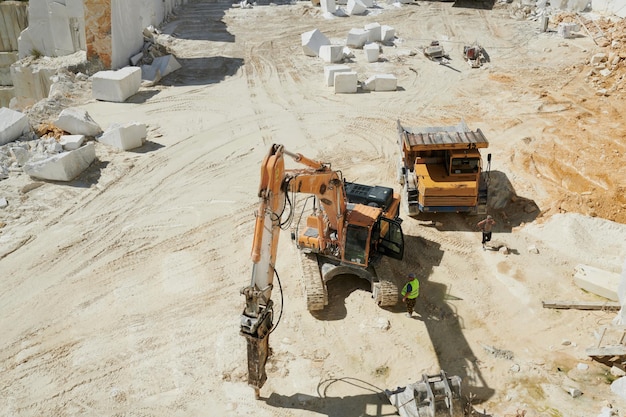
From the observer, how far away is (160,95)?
22.3m

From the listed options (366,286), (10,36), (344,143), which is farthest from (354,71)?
(10,36)

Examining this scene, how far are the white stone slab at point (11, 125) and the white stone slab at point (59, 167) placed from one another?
6.12 ft

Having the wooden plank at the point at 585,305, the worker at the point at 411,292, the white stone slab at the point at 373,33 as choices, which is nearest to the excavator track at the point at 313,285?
the worker at the point at 411,292

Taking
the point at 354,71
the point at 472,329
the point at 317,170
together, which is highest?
the point at 317,170

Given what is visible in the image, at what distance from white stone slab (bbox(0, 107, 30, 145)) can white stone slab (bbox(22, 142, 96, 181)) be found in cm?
187

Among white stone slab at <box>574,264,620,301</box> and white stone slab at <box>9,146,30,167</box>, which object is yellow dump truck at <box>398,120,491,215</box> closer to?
white stone slab at <box>574,264,620,301</box>

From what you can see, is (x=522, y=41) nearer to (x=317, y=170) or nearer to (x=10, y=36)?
(x=317, y=170)

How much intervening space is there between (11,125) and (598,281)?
16.2 m

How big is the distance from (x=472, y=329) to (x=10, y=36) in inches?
1064

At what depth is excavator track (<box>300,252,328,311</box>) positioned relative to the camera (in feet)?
36.9

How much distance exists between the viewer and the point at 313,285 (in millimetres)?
11422

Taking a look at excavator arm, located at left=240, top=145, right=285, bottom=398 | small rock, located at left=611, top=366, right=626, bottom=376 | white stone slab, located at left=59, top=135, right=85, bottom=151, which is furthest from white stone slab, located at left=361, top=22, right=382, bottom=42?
small rock, located at left=611, top=366, right=626, bottom=376

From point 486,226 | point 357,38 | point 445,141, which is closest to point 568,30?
point 357,38

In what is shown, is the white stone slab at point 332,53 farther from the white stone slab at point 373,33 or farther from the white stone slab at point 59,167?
the white stone slab at point 59,167
